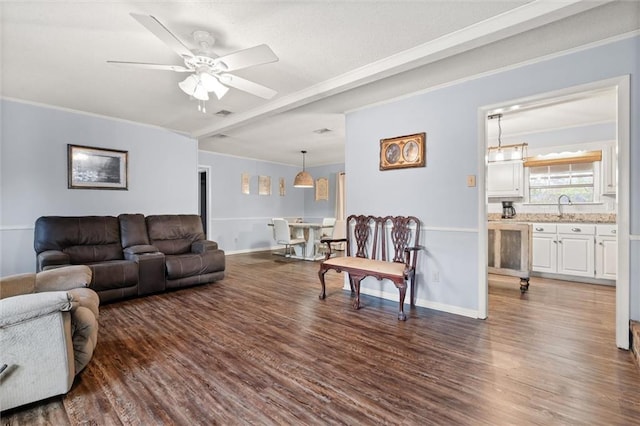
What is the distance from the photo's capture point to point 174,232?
15.1ft

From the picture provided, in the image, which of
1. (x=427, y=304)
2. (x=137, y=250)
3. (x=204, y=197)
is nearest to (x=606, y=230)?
(x=427, y=304)

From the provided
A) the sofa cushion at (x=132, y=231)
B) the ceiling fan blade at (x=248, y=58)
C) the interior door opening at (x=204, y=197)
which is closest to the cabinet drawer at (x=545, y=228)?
the ceiling fan blade at (x=248, y=58)

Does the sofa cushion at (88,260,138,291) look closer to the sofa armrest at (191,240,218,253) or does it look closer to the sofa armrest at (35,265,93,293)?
the sofa armrest at (191,240,218,253)

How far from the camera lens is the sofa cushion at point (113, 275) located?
329cm

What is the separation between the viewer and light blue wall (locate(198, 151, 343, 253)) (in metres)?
7.20

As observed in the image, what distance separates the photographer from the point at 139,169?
4.73 m

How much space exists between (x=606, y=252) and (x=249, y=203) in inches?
276

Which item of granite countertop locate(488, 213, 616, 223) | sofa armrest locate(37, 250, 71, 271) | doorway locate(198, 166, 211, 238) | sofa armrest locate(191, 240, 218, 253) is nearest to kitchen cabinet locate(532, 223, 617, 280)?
granite countertop locate(488, 213, 616, 223)

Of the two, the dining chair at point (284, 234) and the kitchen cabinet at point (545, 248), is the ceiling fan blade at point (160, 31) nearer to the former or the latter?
the dining chair at point (284, 234)

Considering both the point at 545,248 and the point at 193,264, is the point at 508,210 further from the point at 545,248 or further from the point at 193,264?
the point at 193,264

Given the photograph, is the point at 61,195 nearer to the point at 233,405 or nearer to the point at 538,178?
the point at 233,405

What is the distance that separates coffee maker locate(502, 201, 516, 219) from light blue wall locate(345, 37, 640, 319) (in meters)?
2.79

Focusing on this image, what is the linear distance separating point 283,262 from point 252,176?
2.90 metres

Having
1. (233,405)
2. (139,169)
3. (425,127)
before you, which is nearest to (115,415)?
(233,405)
